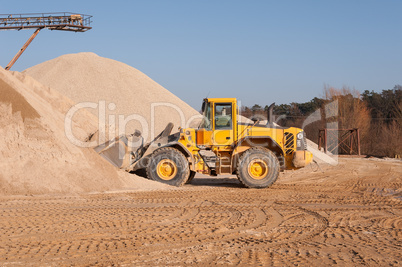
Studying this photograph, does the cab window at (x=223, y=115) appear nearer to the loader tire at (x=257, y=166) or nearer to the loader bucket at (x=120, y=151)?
the loader tire at (x=257, y=166)

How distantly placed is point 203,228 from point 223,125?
597cm

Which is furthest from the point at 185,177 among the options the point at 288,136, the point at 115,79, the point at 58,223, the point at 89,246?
the point at 115,79

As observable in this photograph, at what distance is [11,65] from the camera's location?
26.2m

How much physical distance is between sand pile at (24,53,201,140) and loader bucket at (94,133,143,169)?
14.8 metres

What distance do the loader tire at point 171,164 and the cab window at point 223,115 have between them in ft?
4.52

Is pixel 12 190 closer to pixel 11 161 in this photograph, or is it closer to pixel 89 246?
pixel 11 161

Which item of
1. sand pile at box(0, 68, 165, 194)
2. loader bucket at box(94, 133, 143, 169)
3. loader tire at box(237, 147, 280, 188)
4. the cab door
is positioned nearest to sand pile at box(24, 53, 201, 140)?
loader bucket at box(94, 133, 143, 169)

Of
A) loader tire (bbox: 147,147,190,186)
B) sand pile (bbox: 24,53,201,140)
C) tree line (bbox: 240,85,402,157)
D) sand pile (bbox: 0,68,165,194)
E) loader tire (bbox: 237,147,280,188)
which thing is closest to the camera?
sand pile (bbox: 0,68,165,194)

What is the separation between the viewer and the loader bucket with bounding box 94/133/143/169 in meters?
13.3

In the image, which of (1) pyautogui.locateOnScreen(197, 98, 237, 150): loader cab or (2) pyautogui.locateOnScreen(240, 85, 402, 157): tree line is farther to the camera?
(2) pyautogui.locateOnScreen(240, 85, 402, 157): tree line

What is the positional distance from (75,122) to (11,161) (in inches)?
273

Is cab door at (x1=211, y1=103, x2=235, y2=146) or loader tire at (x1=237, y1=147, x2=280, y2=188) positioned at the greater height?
cab door at (x1=211, y1=103, x2=235, y2=146)

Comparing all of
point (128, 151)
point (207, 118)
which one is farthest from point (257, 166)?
point (128, 151)

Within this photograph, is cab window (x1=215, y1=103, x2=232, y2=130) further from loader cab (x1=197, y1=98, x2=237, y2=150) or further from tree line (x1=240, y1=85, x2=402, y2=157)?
tree line (x1=240, y1=85, x2=402, y2=157)
